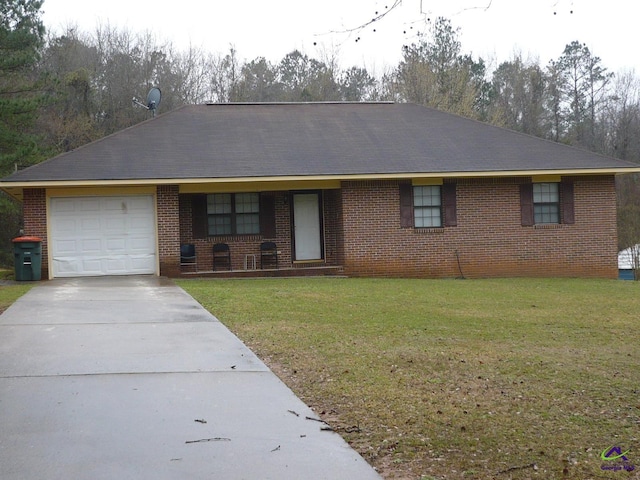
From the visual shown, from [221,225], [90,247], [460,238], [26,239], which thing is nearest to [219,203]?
[221,225]

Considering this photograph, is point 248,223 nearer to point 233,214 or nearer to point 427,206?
point 233,214

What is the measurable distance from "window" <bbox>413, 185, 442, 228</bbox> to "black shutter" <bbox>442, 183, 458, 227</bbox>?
16cm

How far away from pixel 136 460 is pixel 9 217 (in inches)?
1444

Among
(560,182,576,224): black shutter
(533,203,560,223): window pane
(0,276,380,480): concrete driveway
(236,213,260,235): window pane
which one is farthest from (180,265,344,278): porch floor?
(0,276,380,480): concrete driveway

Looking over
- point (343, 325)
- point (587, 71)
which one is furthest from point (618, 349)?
point (587, 71)

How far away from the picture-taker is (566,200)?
910 inches

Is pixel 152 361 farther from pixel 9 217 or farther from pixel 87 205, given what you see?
pixel 9 217

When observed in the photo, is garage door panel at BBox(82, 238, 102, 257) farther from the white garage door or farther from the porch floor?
the porch floor

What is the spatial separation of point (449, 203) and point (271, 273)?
208 inches

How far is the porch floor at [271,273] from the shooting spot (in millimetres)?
21734

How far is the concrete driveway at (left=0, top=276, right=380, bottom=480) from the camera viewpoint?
5.30 meters

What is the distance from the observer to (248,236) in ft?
74.7

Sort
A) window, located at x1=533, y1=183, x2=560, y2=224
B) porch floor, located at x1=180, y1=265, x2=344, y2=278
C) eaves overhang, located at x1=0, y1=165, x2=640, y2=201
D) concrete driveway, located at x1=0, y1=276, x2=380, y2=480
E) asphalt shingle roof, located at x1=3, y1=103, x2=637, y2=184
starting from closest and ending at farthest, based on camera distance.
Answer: concrete driveway, located at x1=0, y1=276, x2=380, y2=480 < eaves overhang, located at x1=0, y1=165, x2=640, y2=201 < asphalt shingle roof, located at x1=3, y1=103, x2=637, y2=184 < porch floor, located at x1=180, y1=265, x2=344, y2=278 < window, located at x1=533, y1=183, x2=560, y2=224

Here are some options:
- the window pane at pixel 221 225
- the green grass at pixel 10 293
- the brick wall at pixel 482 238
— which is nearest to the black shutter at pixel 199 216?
the window pane at pixel 221 225
